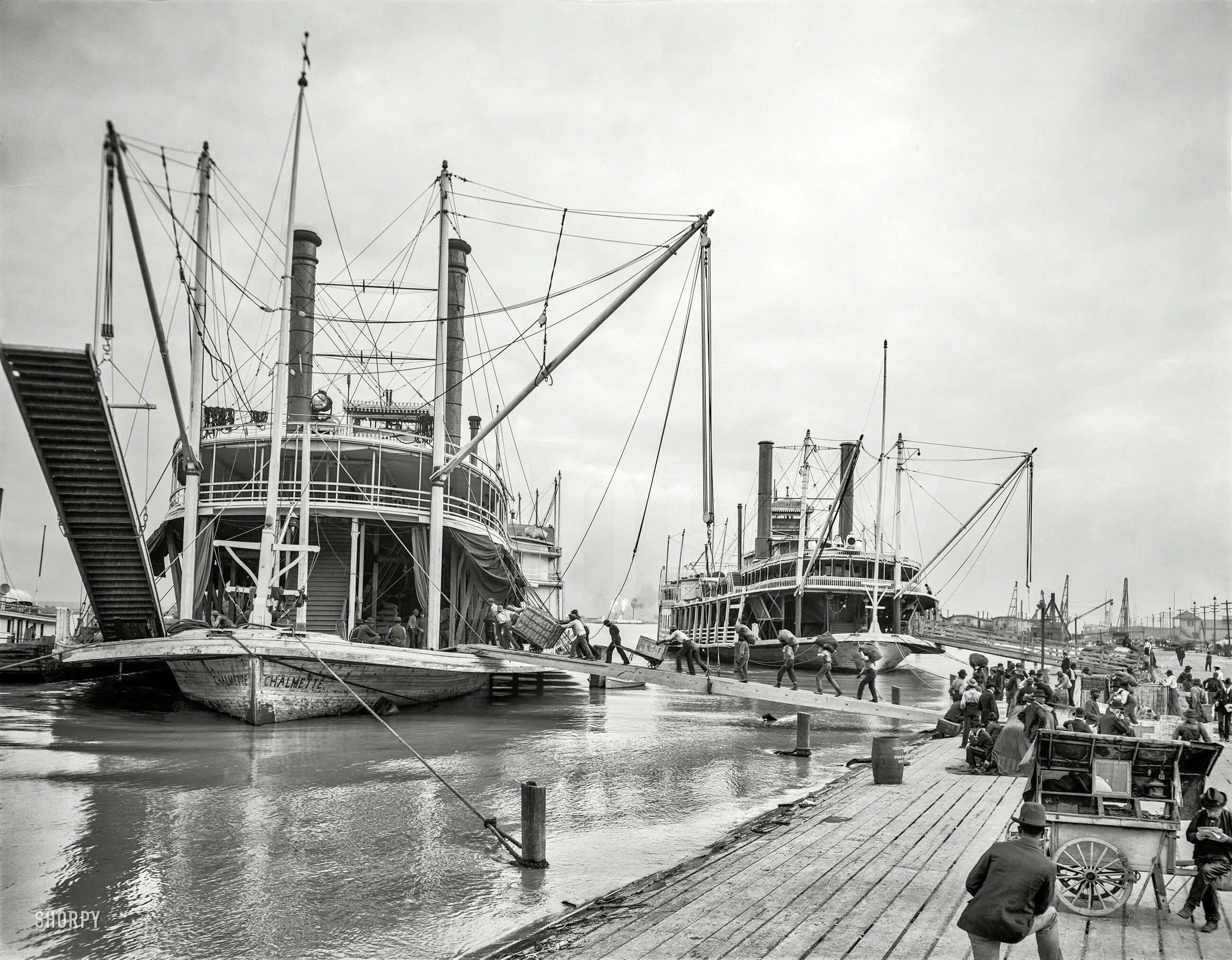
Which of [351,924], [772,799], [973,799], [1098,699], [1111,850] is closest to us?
[1111,850]

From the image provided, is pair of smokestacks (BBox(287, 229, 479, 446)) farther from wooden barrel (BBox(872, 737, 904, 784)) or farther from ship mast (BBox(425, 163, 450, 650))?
wooden barrel (BBox(872, 737, 904, 784))

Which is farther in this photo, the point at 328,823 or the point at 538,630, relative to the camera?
the point at 538,630

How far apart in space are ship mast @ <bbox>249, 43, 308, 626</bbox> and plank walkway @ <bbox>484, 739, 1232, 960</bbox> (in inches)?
573

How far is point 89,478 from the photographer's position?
58.3 feet

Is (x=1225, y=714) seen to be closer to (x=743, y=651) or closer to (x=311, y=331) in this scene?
(x=743, y=651)

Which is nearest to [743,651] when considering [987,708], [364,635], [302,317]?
[987,708]

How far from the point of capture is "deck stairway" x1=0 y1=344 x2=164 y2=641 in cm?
1526

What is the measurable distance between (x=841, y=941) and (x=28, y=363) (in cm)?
1508

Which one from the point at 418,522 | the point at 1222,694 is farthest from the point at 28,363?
the point at 1222,694

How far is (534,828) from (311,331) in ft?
95.2

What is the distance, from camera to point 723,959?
6.65 m

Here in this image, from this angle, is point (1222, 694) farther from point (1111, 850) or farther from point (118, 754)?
point (118, 754)

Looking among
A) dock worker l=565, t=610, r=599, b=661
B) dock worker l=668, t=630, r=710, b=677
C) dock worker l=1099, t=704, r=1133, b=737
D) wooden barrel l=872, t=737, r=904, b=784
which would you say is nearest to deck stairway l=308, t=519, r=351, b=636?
dock worker l=565, t=610, r=599, b=661

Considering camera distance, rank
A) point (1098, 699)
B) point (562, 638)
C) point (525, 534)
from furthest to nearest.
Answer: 1. point (525, 534)
2. point (562, 638)
3. point (1098, 699)
